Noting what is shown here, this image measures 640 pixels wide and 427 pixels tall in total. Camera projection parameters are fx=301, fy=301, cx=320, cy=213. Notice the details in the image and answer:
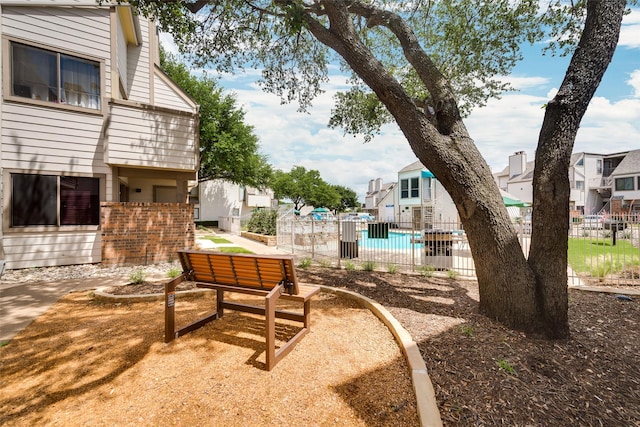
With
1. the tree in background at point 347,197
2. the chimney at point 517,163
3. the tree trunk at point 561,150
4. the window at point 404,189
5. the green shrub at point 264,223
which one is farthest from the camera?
the tree in background at point 347,197

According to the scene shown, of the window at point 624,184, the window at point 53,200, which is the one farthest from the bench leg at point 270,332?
the window at point 624,184

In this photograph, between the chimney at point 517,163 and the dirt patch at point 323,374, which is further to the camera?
the chimney at point 517,163

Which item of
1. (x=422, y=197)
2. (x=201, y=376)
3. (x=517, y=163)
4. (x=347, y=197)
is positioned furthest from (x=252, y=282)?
(x=347, y=197)

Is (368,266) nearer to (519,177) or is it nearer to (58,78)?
(58,78)

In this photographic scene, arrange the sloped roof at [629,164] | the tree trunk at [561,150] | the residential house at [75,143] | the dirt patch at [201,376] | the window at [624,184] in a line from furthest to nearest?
the window at [624,184], the sloped roof at [629,164], the residential house at [75,143], the tree trunk at [561,150], the dirt patch at [201,376]

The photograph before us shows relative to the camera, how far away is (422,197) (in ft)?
96.3

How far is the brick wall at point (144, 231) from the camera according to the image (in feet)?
27.6

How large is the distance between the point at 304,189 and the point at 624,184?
154 feet

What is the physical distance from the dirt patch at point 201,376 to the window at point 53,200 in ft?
16.2

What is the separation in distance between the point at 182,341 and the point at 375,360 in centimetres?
240

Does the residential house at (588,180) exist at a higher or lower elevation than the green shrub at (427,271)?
higher

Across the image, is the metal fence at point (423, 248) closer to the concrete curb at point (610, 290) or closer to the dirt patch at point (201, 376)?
the concrete curb at point (610, 290)

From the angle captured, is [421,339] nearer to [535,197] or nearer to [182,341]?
[535,197]

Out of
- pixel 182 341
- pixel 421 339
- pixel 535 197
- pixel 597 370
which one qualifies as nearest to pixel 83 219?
pixel 182 341
